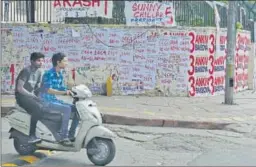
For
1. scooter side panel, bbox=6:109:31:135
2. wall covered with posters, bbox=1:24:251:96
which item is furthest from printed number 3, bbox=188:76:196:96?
scooter side panel, bbox=6:109:31:135

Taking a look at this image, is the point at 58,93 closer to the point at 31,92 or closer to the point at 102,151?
the point at 31,92

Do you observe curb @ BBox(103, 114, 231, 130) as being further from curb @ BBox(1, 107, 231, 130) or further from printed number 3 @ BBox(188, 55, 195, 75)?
printed number 3 @ BBox(188, 55, 195, 75)

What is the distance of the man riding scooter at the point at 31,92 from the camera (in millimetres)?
7840

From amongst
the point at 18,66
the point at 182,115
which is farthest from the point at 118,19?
the point at 182,115

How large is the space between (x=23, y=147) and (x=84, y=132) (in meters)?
1.17

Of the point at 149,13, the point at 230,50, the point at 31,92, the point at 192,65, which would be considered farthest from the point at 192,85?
the point at 31,92

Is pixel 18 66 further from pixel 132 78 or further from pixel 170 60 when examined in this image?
pixel 170 60

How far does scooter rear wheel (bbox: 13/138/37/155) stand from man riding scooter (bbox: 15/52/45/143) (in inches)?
9.8

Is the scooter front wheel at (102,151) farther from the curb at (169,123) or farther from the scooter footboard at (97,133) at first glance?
the curb at (169,123)

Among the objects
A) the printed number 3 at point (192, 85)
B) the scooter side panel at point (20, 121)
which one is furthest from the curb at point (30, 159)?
the printed number 3 at point (192, 85)

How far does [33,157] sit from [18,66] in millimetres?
7662

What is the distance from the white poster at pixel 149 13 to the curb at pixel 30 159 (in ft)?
25.6

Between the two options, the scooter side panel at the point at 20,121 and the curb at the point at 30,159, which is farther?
the scooter side panel at the point at 20,121

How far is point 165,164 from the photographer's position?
7.78 metres
